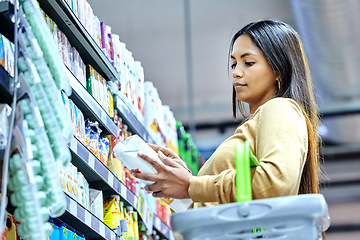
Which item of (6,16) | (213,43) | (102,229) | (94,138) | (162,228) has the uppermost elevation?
(213,43)

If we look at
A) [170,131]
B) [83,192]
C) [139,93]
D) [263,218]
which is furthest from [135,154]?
[170,131]

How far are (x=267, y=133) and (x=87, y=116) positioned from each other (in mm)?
1477

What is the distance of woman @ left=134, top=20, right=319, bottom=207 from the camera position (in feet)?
6.71

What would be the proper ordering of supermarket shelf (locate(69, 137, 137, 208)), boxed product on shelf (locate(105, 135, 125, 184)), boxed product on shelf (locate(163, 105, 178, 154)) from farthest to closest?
boxed product on shelf (locate(163, 105, 178, 154)) < boxed product on shelf (locate(105, 135, 125, 184)) < supermarket shelf (locate(69, 137, 137, 208))

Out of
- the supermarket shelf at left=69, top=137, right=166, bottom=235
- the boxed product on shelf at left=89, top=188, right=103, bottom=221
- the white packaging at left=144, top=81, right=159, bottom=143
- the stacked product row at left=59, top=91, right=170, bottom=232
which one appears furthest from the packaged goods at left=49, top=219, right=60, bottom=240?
the white packaging at left=144, top=81, right=159, bottom=143

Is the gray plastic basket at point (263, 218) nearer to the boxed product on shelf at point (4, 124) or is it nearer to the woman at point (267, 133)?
the woman at point (267, 133)

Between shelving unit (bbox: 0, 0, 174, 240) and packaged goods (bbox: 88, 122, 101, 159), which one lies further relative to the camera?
packaged goods (bbox: 88, 122, 101, 159)

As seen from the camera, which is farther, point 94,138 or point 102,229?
point 94,138

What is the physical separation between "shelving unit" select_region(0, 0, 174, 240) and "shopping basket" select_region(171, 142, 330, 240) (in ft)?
2.86

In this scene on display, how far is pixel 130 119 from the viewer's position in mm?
3967

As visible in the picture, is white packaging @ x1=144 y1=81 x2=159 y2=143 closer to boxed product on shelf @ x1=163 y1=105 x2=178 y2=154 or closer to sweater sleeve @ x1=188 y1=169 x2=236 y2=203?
boxed product on shelf @ x1=163 y1=105 x2=178 y2=154

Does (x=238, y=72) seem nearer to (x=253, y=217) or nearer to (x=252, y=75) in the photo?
(x=252, y=75)

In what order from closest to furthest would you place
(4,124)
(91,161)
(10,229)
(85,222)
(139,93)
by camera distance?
(4,124)
(10,229)
(85,222)
(91,161)
(139,93)

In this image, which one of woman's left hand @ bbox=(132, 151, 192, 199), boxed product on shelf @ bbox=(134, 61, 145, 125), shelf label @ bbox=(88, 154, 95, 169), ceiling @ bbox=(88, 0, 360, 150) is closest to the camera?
woman's left hand @ bbox=(132, 151, 192, 199)
